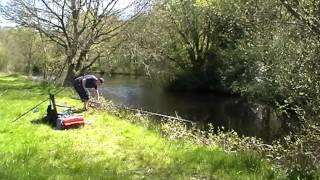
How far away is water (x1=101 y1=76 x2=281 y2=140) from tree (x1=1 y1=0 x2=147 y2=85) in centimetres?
433

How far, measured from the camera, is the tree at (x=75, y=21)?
98.7 feet

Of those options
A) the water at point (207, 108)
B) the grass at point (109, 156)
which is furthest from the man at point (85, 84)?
the water at point (207, 108)

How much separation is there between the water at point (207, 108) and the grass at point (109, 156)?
1061cm

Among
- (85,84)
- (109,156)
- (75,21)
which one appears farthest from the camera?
(75,21)

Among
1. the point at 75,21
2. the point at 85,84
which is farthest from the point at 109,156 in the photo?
the point at 75,21

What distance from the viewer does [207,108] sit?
3356cm

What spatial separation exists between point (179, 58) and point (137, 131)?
3011 centimetres

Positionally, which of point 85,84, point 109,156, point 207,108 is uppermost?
point 85,84

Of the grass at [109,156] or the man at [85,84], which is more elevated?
the man at [85,84]

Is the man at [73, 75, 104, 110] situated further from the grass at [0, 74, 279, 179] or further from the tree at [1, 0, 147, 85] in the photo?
the tree at [1, 0, 147, 85]

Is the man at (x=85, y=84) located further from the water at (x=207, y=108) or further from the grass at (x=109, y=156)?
the water at (x=207, y=108)

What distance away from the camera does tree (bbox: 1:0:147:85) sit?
98.7ft

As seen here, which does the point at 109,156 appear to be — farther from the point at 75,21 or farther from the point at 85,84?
the point at 75,21

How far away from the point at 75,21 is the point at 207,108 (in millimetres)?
10916
